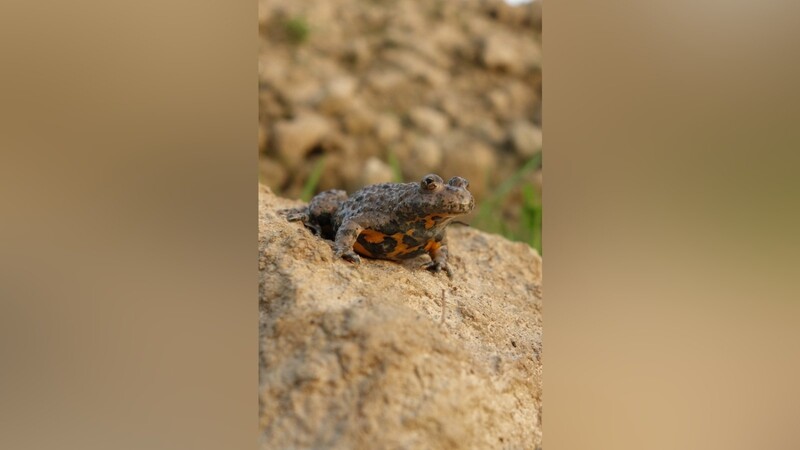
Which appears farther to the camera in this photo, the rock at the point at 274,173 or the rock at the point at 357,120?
the rock at the point at 357,120

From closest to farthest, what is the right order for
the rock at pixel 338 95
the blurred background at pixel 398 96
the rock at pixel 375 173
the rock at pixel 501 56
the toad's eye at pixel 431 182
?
the toad's eye at pixel 431 182 → the rock at pixel 375 173 → the blurred background at pixel 398 96 → the rock at pixel 338 95 → the rock at pixel 501 56

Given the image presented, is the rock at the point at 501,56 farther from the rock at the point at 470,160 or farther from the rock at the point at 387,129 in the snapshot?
the rock at the point at 387,129

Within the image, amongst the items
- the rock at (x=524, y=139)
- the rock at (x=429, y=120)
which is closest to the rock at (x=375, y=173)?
the rock at (x=429, y=120)

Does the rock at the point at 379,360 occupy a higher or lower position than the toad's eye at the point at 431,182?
lower

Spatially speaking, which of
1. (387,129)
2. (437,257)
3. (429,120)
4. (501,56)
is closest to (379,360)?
(437,257)

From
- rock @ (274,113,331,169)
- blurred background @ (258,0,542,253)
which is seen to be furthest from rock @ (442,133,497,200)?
rock @ (274,113,331,169)
